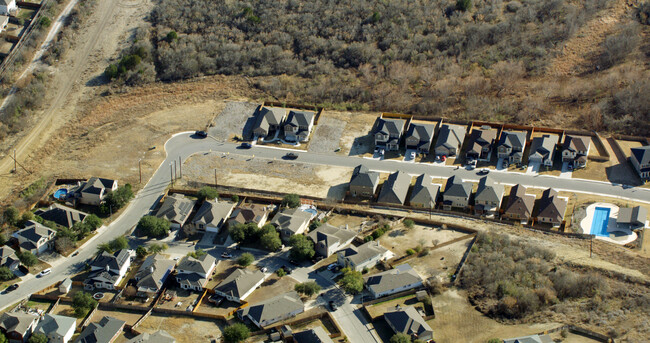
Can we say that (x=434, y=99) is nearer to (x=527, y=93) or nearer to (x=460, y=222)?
(x=527, y=93)

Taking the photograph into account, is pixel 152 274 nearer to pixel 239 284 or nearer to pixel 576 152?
pixel 239 284

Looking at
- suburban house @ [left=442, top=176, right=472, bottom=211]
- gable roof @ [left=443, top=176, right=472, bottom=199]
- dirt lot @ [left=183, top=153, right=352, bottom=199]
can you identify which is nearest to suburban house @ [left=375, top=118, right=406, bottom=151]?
dirt lot @ [left=183, top=153, right=352, bottom=199]

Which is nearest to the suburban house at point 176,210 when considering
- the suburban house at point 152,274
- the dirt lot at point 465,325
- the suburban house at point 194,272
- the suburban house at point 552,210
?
the suburban house at point 152,274

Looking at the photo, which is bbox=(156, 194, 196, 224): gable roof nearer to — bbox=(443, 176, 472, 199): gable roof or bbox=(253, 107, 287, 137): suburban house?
bbox=(253, 107, 287, 137): suburban house

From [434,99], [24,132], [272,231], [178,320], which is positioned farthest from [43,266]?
[434,99]

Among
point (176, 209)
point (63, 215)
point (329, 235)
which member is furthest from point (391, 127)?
point (63, 215)

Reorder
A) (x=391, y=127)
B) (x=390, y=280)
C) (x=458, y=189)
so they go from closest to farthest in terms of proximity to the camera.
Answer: (x=390, y=280) → (x=458, y=189) → (x=391, y=127)
